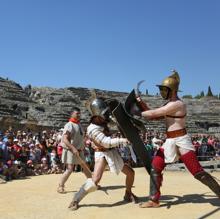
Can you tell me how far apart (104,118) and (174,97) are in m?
1.20

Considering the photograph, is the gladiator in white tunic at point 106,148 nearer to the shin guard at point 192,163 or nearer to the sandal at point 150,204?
the sandal at point 150,204

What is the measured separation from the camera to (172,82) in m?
6.54

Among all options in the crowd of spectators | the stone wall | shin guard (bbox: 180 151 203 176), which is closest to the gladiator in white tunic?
shin guard (bbox: 180 151 203 176)

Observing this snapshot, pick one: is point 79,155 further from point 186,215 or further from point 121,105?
point 186,215

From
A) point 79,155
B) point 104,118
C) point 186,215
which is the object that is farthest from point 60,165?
point 186,215

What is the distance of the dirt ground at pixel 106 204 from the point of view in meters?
5.92

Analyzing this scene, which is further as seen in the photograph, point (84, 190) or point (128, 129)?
point (128, 129)

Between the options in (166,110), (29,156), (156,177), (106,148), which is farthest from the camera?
(29,156)

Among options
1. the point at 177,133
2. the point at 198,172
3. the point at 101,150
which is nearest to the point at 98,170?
the point at 101,150

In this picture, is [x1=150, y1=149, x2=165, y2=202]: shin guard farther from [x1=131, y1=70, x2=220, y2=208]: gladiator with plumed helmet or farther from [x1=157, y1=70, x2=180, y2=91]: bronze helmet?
[x1=157, y1=70, x2=180, y2=91]: bronze helmet

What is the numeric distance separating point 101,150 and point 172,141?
117cm

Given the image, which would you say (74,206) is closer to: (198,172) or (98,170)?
(98,170)

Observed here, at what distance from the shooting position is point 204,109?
47250mm

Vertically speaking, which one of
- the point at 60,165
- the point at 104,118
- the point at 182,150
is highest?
the point at 104,118
